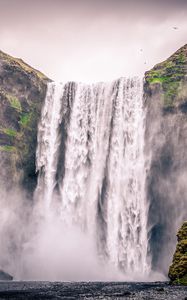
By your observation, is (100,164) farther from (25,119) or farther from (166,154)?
(25,119)

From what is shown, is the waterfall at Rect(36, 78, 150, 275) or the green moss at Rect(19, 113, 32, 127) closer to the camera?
the waterfall at Rect(36, 78, 150, 275)

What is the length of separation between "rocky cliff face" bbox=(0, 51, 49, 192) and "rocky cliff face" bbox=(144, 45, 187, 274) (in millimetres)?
21450

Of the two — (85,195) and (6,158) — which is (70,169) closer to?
(85,195)

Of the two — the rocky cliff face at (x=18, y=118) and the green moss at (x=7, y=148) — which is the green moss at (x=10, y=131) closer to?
the rocky cliff face at (x=18, y=118)

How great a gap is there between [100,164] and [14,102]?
812 inches

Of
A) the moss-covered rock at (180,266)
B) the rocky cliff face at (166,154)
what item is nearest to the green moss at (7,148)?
the rocky cliff face at (166,154)

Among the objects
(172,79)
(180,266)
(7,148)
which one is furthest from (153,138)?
(180,266)

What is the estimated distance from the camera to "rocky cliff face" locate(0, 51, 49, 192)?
87.3m

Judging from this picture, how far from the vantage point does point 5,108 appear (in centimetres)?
9038

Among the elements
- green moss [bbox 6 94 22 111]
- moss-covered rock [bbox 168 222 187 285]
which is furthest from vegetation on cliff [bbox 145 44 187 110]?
moss-covered rock [bbox 168 222 187 285]

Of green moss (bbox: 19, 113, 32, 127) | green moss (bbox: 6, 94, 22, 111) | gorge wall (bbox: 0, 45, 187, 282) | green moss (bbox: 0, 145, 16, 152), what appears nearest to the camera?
gorge wall (bbox: 0, 45, 187, 282)

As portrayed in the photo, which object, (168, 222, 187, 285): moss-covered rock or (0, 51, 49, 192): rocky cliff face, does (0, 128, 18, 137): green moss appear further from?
(168, 222, 187, 285): moss-covered rock

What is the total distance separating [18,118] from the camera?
90562mm

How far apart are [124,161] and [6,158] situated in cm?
2146
